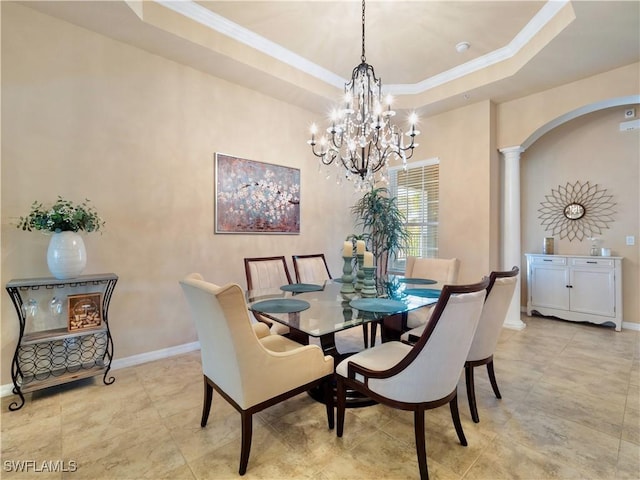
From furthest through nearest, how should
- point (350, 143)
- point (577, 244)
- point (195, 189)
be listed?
point (577, 244)
point (195, 189)
point (350, 143)

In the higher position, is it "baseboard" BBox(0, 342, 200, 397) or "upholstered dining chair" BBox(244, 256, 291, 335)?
"upholstered dining chair" BBox(244, 256, 291, 335)

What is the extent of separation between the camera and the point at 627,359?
114 inches

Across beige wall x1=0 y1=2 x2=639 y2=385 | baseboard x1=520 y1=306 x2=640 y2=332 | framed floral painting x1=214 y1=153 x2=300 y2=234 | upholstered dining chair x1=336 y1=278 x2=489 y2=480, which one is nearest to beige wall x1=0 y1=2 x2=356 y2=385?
beige wall x1=0 y1=2 x2=639 y2=385

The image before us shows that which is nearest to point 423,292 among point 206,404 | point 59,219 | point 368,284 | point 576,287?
point 368,284

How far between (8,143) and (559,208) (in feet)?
20.6

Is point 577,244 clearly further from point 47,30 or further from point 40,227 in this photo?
point 47,30

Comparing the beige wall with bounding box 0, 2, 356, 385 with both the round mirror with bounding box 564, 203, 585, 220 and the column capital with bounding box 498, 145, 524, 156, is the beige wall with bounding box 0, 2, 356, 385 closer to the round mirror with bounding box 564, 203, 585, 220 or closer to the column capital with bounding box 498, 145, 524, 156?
the column capital with bounding box 498, 145, 524, 156

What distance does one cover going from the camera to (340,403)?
176cm

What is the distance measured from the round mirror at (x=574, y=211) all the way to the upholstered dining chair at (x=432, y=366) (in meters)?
3.91

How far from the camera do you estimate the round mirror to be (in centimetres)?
418

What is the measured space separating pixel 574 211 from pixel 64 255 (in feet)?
19.4

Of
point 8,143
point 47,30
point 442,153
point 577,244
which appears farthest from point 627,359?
point 47,30

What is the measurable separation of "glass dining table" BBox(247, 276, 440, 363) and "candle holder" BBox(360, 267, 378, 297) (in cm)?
5

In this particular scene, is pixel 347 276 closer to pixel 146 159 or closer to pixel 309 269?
pixel 309 269
